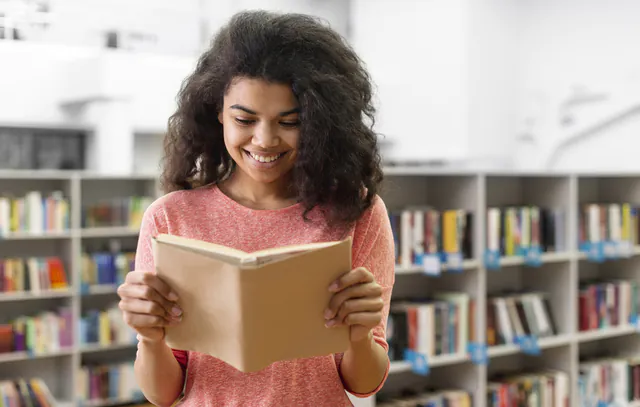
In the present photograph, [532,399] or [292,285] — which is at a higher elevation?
[292,285]

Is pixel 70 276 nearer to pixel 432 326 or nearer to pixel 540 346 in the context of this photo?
pixel 432 326

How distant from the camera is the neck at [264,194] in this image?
1313 mm

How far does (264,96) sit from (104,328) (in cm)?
380

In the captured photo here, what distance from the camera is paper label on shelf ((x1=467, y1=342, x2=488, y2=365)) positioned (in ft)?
11.5

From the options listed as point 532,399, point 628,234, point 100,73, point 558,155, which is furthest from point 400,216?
point 100,73

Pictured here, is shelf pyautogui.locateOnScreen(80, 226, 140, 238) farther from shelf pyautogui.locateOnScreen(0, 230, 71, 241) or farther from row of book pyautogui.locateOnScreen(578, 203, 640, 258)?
row of book pyautogui.locateOnScreen(578, 203, 640, 258)

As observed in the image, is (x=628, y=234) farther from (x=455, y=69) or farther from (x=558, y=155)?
(x=455, y=69)

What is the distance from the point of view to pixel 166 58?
6.46 metres

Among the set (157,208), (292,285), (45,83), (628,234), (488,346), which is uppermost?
(45,83)

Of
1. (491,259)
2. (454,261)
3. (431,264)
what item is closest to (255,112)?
(431,264)

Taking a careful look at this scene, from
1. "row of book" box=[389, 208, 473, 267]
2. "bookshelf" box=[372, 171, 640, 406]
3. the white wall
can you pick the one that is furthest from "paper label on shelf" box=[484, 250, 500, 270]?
the white wall

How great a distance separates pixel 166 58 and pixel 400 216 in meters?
3.80

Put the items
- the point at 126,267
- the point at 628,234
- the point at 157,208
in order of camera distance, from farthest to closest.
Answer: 1. the point at 126,267
2. the point at 628,234
3. the point at 157,208

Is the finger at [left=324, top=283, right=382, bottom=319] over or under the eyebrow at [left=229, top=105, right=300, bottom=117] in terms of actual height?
under
